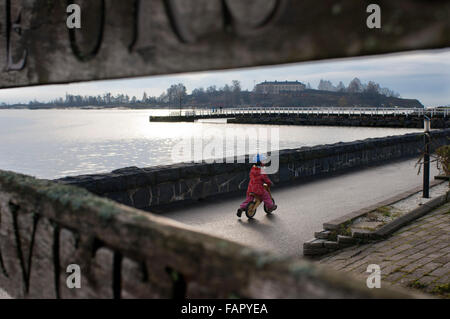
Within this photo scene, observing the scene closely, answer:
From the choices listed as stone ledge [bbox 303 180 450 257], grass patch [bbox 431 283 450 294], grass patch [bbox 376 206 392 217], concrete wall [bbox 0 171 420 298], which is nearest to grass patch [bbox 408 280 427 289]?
grass patch [bbox 431 283 450 294]

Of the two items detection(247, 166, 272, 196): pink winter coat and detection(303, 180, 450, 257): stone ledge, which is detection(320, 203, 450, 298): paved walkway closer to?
detection(303, 180, 450, 257): stone ledge

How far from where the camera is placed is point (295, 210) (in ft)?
31.4

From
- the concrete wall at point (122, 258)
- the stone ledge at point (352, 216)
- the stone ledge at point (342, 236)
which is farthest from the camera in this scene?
the stone ledge at point (352, 216)

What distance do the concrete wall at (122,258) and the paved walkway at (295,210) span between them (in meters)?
5.11

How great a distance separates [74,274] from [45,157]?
4026cm

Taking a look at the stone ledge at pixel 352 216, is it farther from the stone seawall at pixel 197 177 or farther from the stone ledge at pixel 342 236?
the stone seawall at pixel 197 177

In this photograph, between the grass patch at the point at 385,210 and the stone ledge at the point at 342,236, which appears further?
the grass patch at the point at 385,210

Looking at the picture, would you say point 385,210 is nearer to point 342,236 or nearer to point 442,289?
point 342,236

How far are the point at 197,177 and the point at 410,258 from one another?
18.7ft

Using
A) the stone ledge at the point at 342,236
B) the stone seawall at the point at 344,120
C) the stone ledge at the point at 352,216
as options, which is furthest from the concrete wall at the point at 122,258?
the stone seawall at the point at 344,120

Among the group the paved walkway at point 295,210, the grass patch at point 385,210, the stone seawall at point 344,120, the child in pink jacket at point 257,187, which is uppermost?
the stone seawall at point 344,120

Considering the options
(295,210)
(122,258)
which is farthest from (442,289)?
(295,210)

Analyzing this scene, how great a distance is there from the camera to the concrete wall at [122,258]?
3.00 feet
